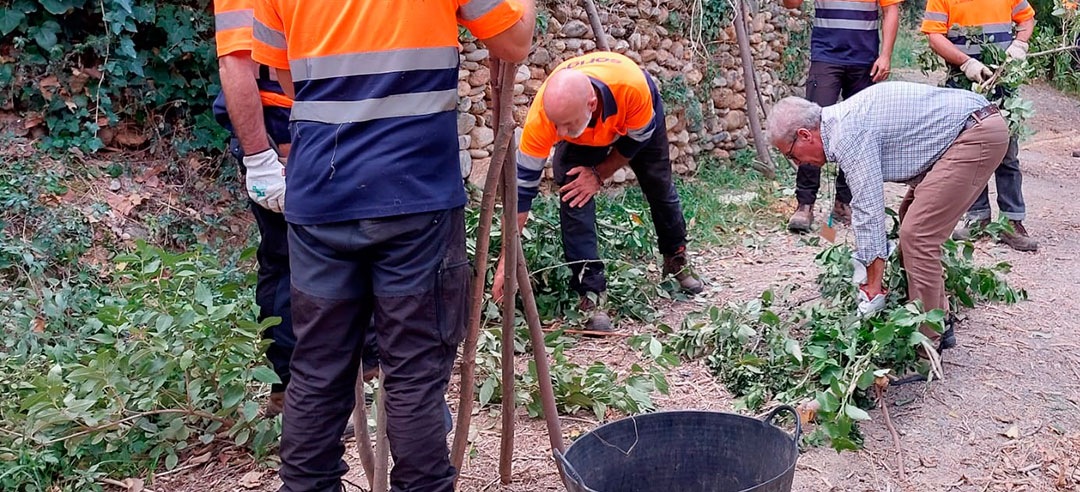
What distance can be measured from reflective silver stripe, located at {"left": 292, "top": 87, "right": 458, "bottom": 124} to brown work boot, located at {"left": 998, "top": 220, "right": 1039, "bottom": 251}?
4.84m

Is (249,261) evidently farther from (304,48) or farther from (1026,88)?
(1026,88)

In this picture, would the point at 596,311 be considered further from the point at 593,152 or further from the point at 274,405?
the point at 274,405

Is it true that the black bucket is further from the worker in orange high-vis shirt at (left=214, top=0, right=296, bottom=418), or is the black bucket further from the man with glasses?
the man with glasses

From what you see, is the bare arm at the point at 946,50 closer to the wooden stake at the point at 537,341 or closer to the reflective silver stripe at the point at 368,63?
the wooden stake at the point at 537,341

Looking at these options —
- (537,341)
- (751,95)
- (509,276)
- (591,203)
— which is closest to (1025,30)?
(751,95)

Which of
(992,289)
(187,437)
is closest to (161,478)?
(187,437)

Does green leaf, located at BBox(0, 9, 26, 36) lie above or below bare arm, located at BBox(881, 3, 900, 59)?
above

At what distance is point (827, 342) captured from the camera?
12.4 feet

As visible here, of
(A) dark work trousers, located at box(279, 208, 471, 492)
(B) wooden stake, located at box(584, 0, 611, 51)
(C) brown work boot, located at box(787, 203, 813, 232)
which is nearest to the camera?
(A) dark work trousers, located at box(279, 208, 471, 492)

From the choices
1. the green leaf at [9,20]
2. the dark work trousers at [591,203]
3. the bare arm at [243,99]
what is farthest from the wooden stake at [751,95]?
the bare arm at [243,99]

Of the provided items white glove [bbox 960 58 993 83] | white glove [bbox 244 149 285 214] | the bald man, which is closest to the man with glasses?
white glove [bbox 960 58 993 83]

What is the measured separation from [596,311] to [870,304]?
1488 millimetres

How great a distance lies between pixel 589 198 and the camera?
A: 468 cm

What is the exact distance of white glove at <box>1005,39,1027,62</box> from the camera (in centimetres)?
537
